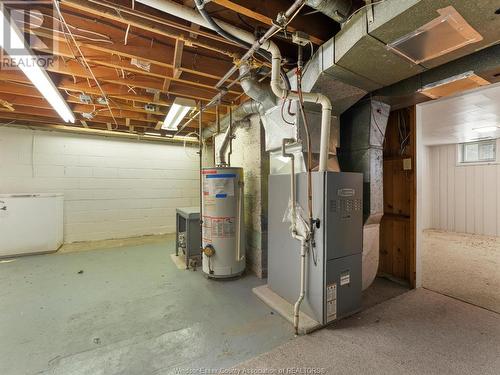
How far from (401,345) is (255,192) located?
→ 2.11 metres

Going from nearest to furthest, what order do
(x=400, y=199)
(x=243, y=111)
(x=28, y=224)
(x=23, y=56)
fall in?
(x=23, y=56), (x=400, y=199), (x=243, y=111), (x=28, y=224)

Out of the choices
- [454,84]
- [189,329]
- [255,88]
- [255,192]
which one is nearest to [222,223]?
[255,192]

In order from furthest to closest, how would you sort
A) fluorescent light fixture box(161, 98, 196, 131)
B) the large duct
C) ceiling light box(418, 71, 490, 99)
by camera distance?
fluorescent light fixture box(161, 98, 196, 131) < the large duct < ceiling light box(418, 71, 490, 99)

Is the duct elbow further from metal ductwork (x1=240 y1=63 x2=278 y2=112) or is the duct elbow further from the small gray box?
the small gray box

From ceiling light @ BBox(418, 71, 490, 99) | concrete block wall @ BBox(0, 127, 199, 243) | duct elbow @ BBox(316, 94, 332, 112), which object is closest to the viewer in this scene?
ceiling light @ BBox(418, 71, 490, 99)

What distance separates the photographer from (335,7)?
153 cm

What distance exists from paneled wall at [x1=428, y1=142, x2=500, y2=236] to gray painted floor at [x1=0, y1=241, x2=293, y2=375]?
5.71m

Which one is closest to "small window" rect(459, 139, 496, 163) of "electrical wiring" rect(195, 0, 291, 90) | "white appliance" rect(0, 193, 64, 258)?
"electrical wiring" rect(195, 0, 291, 90)

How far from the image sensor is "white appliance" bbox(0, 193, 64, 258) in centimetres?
375

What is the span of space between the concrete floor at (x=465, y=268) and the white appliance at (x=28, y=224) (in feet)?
18.8

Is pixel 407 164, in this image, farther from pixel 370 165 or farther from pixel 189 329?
pixel 189 329

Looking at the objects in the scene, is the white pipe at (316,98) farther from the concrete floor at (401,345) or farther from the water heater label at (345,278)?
the concrete floor at (401,345)

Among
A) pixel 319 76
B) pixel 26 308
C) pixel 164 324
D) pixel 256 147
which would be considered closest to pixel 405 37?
pixel 319 76

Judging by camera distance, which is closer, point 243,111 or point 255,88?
point 255,88
